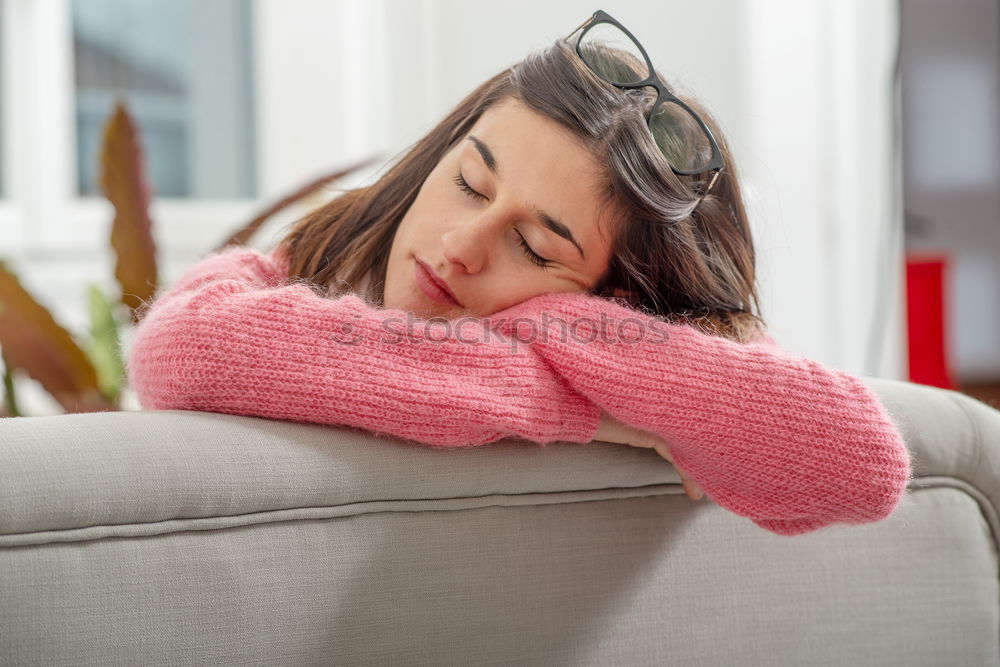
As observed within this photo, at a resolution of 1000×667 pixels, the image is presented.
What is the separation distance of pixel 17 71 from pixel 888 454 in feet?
7.45

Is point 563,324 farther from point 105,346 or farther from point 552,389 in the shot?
point 105,346

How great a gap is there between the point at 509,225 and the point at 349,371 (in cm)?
24

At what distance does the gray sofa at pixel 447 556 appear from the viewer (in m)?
0.56

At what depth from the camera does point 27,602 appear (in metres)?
0.54

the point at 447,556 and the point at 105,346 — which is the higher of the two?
the point at 447,556

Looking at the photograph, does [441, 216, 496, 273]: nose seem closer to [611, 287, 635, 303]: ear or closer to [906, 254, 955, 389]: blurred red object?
[611, 287, 635, 303]: ear

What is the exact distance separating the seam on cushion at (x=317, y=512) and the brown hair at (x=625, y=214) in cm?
18

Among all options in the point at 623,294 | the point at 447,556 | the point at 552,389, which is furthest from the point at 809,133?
the point at 447,556

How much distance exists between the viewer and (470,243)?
839 millimetres

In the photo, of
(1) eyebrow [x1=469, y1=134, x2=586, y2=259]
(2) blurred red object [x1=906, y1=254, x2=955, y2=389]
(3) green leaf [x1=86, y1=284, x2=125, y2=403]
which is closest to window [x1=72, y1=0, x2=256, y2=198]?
(3) green leaf [x1=86, y1=284, x2=125, y2=403]

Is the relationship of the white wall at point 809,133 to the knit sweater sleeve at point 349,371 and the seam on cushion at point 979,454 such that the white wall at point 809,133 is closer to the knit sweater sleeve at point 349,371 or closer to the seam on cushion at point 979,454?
the seam on cushion at point 979,454

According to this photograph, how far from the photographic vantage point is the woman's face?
0.85 m

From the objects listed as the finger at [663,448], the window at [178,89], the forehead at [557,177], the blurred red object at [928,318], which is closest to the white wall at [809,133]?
the blurred red object at [928,318]

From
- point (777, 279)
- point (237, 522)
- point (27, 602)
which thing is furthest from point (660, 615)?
point (777, 279)
